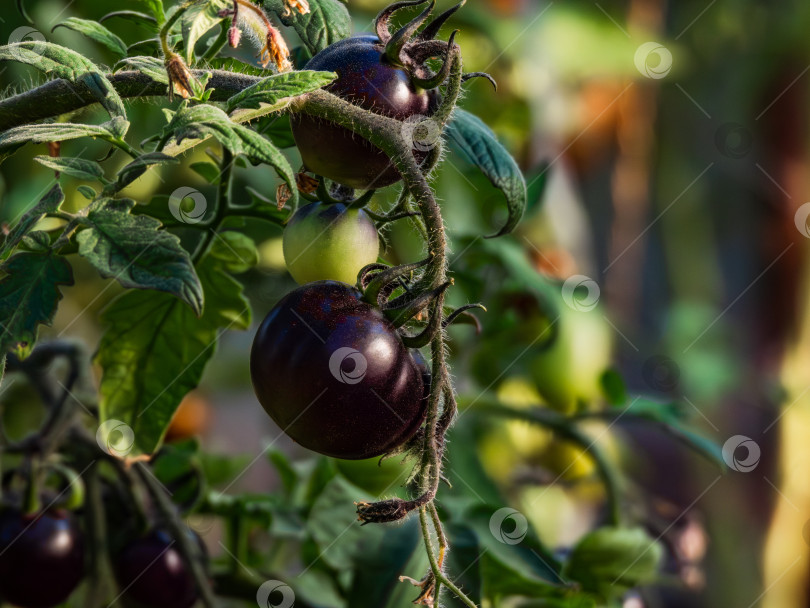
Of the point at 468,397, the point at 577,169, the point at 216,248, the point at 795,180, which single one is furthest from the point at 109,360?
the point at 795,180

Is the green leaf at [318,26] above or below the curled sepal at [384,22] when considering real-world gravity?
below

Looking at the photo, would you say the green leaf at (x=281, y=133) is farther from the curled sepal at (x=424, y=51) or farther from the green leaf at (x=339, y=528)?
the green leaf at (x=339, y=528)

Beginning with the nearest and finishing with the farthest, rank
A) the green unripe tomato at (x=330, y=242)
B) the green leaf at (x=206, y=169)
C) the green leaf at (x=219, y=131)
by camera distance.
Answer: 1. the green leaf at (x=219, y=131)
2. the green unripe tomato at (x=330, y=242)
3. the green leaf at (x=206, y=169)

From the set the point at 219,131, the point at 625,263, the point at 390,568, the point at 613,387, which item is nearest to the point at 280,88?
the point at 219,131

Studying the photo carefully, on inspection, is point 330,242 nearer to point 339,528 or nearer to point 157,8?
point 157,8

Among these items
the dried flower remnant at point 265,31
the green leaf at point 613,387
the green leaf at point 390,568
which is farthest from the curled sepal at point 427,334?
the green leaf at point 613,387

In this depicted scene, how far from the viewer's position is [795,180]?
2395 millimetres

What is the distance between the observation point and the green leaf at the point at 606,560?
646mm

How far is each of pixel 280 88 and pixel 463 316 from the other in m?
0.14

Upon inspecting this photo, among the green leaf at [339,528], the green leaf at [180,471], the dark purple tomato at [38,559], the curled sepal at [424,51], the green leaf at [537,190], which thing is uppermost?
the green leaf at [537,190]

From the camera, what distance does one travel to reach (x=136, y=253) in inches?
11.7

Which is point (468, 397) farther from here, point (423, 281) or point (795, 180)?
point (795, 180)

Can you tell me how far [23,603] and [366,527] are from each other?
0.22 meters

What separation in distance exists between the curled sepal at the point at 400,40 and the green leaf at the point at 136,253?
0.37 ft
